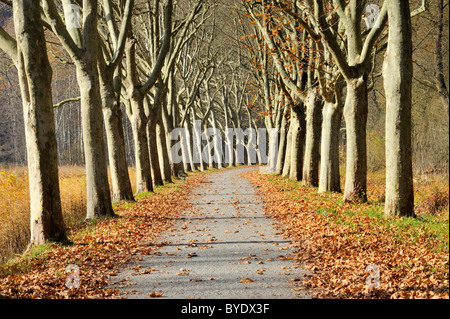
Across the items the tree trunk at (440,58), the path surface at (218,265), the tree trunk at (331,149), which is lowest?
the path surface at (218,265)

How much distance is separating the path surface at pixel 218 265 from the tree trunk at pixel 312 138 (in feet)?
22.4

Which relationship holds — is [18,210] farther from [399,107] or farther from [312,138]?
[312,138]

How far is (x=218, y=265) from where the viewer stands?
6566 millimetres

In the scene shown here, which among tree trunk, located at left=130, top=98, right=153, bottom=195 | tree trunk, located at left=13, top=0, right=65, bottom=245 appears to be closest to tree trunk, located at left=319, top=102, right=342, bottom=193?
tree trunk, located at left=130, top=98, right=153, bottom=195

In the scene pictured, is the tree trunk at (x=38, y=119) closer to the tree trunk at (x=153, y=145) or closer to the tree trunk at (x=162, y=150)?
the tree trunk at (x=153, y=145)

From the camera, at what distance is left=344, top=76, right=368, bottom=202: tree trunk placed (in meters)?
11.5

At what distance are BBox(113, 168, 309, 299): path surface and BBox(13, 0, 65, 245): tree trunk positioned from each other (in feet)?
7.22

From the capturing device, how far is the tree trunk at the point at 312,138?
1688 cm

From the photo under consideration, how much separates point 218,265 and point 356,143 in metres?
6.74

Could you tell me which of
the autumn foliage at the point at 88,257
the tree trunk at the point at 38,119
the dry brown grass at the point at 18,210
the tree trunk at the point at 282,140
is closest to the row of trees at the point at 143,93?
the tree trunk at the point at 38,119

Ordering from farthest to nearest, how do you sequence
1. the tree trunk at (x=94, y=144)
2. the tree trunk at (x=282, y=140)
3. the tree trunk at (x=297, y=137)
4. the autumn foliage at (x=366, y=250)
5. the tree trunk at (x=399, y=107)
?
the tree trunk at (x=282, y=140)
the tree trunk at (x=297, y=137)
the tree trunk at (x=94, y=144)
the tree trunk at (x=399, y=107)
the autumn foliage at (x=366, y=250)

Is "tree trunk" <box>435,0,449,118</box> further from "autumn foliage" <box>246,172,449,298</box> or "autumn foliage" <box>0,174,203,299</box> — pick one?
"autumn foliage" <box>0,174,203,299</box>

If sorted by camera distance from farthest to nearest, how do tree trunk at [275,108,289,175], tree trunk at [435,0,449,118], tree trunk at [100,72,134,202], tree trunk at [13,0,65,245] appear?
tree trunk at [275,108,289,175]
tree trunk at [435,0,449,118]
tree trunk at [100,72,134,202]
tree trunk at [13,0,65,245]
